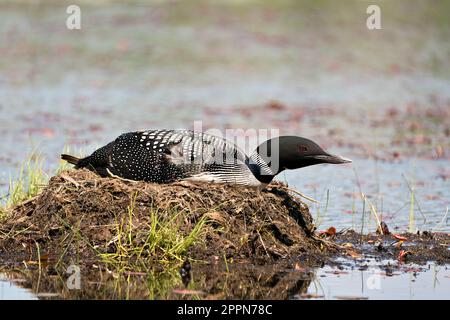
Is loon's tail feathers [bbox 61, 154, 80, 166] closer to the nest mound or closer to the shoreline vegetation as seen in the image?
the shoreline vegetation

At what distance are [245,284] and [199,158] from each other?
1.45 meters

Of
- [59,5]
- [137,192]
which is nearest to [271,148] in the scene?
[137,192]

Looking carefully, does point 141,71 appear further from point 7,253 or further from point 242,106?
point 7,253

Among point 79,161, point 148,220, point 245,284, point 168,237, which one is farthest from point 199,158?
point 245,284

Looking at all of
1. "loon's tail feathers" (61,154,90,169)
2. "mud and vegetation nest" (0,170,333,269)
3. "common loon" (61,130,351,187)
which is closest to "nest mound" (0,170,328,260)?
"mud and vegetation nest" (0,170,333,269)

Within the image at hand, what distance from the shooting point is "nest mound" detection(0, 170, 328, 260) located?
7273mm

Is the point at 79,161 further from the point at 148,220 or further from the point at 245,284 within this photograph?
the point at 245,284

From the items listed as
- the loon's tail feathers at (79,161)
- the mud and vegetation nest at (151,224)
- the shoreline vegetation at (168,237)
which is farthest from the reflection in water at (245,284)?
the loon's tail feathers at (79,161)

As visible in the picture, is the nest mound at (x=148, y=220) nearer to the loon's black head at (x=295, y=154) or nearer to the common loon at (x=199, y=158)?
the common loon at (x=199, y=158)

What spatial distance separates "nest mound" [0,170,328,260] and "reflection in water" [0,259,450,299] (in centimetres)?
28

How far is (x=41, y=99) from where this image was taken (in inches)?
611

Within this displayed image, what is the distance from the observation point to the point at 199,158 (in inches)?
305
